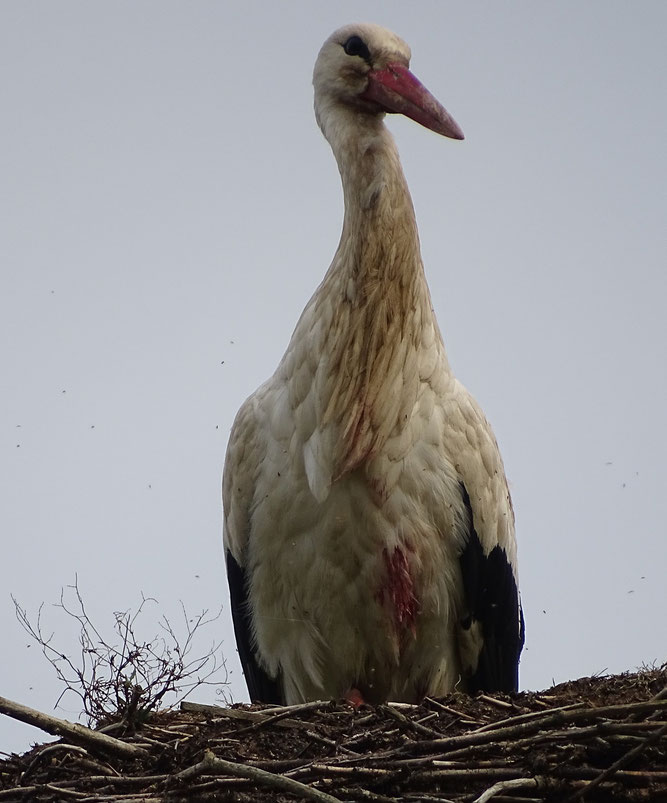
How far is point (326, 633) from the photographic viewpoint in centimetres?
424

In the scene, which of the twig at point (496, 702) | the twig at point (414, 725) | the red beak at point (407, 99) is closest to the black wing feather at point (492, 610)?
the twig at point (496, 702)

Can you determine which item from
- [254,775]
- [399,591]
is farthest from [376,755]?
[399,591]

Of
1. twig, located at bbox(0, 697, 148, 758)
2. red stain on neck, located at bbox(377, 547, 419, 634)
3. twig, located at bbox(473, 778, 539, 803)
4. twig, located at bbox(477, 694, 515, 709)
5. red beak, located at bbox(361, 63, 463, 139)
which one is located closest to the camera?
twig, located at bbox(473, 778, 539, 803)

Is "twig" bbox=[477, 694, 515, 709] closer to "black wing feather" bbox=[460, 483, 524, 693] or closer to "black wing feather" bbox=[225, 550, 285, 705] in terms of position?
"black wing feather" bbox=[460, 483, 524, 693]

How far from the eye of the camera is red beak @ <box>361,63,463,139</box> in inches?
171

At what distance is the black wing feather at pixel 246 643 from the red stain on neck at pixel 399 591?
478mm

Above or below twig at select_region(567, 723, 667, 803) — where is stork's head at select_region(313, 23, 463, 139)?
above

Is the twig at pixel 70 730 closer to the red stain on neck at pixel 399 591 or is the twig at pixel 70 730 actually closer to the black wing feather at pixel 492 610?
the red stain on neck at pixel 399 591

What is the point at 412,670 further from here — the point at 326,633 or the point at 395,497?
the point at 395,497

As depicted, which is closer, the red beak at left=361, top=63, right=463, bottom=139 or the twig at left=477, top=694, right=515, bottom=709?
the twig at left=477, top=694, right=515, bottom=709

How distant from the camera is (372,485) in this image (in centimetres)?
411

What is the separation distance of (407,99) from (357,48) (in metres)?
0.25

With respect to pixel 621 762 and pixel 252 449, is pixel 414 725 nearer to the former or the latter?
pixel 621 762

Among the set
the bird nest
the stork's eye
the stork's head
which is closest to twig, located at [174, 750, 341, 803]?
the bird nest
